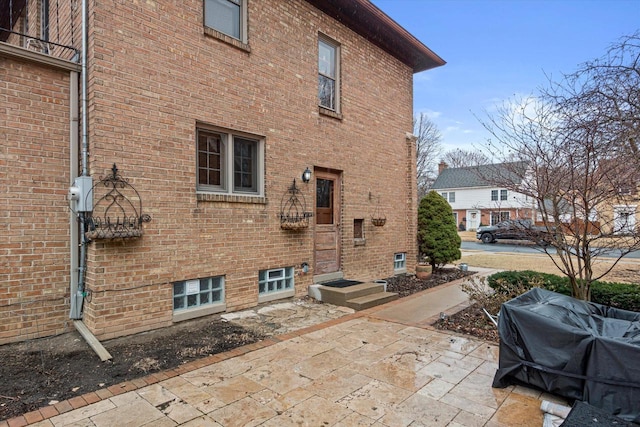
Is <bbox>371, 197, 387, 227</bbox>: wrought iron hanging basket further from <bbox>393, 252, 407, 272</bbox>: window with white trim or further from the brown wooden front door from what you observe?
<bbox>393, 252, 407, 272</bbox>: window with white trim

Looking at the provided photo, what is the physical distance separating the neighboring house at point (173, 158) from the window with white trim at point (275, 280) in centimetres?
3

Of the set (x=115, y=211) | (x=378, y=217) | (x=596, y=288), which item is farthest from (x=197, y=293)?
(x=596, y=288)

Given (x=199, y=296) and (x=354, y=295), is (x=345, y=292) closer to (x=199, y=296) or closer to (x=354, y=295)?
(x=354, y=295)

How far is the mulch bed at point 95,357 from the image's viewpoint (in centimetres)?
307

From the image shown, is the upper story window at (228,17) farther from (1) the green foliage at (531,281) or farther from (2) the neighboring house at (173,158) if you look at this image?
(1) the green foliage at (531,281)

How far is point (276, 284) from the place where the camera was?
638 centimetres

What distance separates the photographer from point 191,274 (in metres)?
5.10

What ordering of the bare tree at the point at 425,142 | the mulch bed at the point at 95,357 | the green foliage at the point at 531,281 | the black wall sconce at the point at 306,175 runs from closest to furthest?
the mulch bed at the point at 95,357, the green foliage at the point at 531,281, the black wall sconce at the point at 306,175, the bare tree at the point at 425,142

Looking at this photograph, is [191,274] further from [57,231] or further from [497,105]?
[497,105]

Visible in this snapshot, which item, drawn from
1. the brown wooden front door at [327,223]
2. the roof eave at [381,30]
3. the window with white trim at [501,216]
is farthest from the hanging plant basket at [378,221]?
the roof eave at [381,30]

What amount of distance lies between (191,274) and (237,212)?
3.91 feet

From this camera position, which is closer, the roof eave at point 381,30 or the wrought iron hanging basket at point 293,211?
the wrought iron hanging basket at point 293,211

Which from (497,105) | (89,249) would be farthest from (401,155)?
(89,249)

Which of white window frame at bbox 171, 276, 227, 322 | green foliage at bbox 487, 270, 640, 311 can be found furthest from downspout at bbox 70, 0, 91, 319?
green foliage at bbox 487, 270, 640, 311
